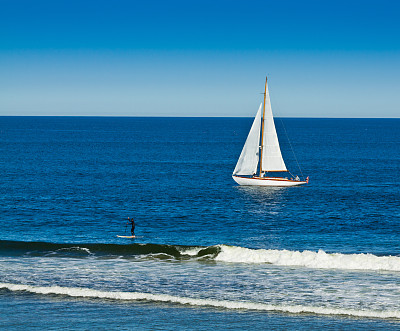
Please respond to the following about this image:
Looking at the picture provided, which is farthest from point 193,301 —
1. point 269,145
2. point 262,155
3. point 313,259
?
point 269,145

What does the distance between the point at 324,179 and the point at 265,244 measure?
5193cm

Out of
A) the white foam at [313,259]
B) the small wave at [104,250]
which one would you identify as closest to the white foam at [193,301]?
the small wave at [104,250]

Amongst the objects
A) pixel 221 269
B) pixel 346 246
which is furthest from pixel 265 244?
pixel 221 269

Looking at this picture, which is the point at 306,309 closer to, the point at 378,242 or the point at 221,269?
the point at 221,269

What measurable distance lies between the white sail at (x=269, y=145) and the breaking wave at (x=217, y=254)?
4561 cm

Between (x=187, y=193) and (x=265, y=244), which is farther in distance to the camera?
(x=187, y=193)

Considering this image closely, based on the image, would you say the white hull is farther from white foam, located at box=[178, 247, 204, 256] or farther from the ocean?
white foam, located at box=[178, 247, 204, 256]

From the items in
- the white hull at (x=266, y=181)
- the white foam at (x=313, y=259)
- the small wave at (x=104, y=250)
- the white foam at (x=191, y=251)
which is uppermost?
the white hull at (x=266, y=181)

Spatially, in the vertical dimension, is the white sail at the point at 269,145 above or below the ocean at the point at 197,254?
above

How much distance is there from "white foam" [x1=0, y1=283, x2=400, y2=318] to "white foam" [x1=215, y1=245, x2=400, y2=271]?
34.8 ft

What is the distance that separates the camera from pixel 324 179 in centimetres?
9606

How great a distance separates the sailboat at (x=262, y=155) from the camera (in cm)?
8581

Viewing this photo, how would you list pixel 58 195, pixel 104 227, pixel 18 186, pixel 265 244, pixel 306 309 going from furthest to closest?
pixel 18 186, pixel 58 195, pixel 104 227, pixel 265 244, pixel 306 309

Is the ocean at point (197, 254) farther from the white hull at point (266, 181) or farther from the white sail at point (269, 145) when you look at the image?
the white sail at point (269, 145)
